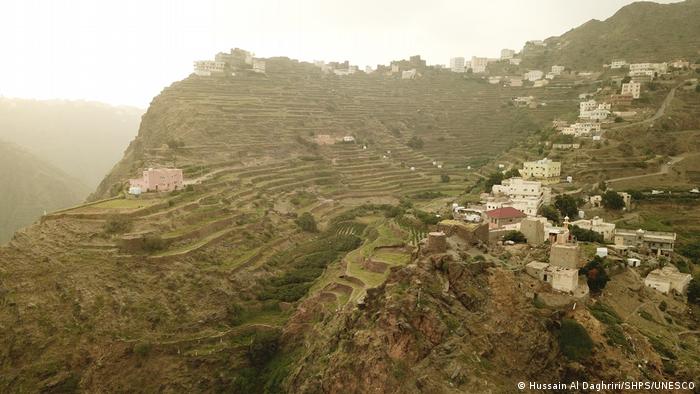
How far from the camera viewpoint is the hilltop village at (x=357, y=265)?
16781mm

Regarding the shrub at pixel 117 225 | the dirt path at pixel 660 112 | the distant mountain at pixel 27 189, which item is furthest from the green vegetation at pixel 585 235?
the distant mountain at pixel 27 189

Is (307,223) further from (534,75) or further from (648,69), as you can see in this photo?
(534,75)

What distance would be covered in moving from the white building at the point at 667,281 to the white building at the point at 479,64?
69.4 m

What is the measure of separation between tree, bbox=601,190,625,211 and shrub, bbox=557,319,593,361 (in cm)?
1543

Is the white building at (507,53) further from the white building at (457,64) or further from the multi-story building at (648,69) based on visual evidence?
the multi-story building at (648,69)

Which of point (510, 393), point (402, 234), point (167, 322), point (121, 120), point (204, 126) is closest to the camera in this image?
point (510, 393)

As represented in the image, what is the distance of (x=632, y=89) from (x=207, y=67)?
42.3 meters

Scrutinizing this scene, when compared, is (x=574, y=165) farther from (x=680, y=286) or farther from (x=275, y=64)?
(x=275, y=64)

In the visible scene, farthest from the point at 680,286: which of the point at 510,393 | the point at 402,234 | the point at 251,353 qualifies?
the point at 251,353

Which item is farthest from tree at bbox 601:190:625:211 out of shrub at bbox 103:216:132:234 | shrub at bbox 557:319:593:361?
shrub at bbox 103:216:132:234

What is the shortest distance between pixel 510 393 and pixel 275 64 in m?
61.7

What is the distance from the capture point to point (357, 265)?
25625 millimetres

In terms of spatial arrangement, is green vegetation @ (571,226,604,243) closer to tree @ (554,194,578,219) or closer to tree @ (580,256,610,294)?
tree @ (554,194,578,219)

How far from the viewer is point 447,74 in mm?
84500
